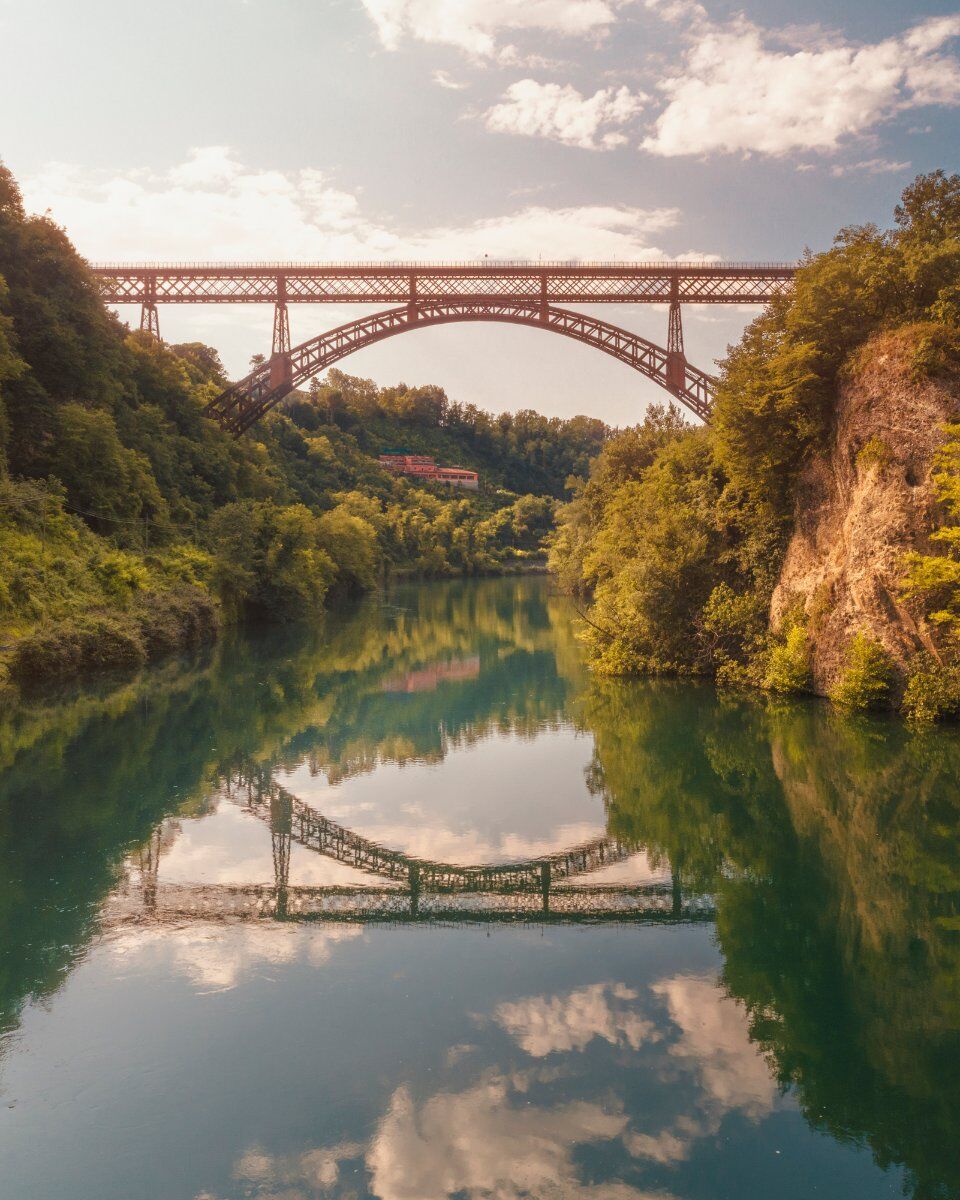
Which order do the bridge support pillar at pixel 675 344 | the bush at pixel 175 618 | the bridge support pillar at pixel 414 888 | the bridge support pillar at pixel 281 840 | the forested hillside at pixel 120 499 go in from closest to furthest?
the bridge support pillar at pixel 414 888 < the bridge support pillar at pixel 281 840 < the forested hillside at pixel 120 499 < the bush at pixel 175 618 < the bridge support pillar at pixel 675 344

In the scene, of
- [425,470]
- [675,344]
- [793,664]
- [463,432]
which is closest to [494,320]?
[675,344]

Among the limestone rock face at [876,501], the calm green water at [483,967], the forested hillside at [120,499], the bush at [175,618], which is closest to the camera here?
the calm green water at [483,967]

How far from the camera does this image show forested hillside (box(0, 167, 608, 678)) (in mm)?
20641

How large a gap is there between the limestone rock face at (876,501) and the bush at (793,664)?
0.19 m

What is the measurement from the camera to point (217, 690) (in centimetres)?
1973

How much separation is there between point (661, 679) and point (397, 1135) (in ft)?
50.4

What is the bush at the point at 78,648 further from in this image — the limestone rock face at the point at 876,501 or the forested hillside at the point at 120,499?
the limestone rock face at the point at 876,501

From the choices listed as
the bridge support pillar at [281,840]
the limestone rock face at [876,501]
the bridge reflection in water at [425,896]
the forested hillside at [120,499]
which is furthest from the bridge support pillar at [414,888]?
the forested hillside at [120,499]

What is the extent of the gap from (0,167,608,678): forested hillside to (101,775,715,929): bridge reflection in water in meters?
A: 11.1

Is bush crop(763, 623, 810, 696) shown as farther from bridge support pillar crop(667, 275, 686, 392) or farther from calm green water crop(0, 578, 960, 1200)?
bridge support pillar crop(667, 275, 686, 392)

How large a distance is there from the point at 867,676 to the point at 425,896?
9.07 meters

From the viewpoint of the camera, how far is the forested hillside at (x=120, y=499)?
20.6 m

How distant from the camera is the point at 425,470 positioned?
76.1 metres

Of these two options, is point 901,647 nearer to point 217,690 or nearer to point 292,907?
point 292,907
